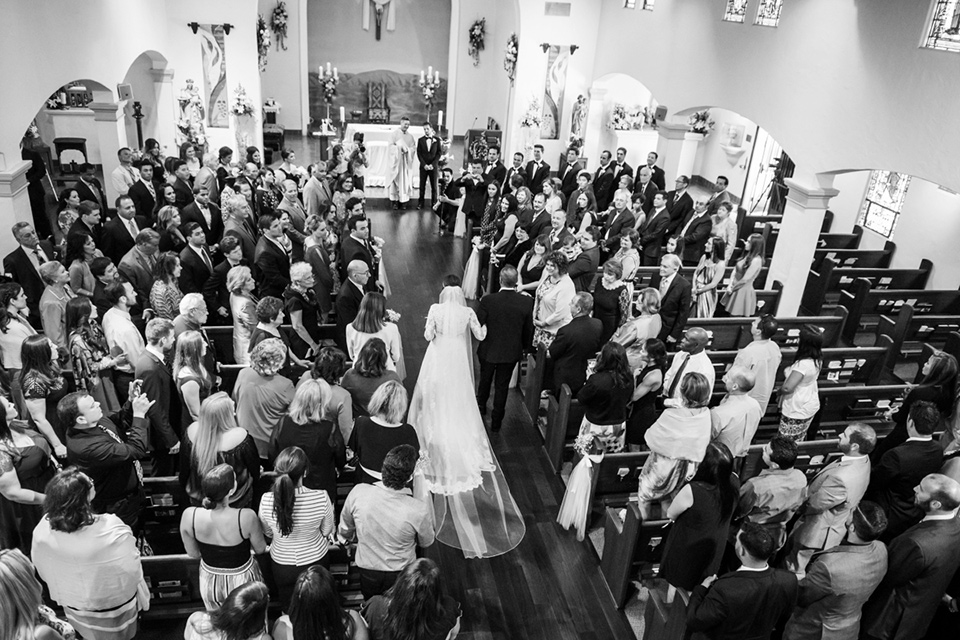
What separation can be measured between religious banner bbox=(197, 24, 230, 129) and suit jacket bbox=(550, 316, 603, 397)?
36.9ft

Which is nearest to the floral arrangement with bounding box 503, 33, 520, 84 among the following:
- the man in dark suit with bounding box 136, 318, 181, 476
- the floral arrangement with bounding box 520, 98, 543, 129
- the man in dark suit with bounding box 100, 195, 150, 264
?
the floral arrangement with bounding box 520, 98, 543, 129

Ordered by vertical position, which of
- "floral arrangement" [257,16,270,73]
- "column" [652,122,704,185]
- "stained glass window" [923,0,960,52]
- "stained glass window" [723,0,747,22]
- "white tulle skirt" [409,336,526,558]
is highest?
"stained glass window" [723,0,747,22]

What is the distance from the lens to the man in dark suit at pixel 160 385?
4855 millimetres

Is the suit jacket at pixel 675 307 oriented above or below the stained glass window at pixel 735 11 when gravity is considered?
below

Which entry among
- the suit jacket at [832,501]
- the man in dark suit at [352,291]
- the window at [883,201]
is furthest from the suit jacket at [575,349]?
the window at [883,201]

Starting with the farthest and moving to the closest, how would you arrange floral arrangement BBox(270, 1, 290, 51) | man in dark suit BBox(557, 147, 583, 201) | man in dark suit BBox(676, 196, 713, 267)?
floral arrangement BBox(270, 1, 290, 51), man in dark suit BBox(557, 147, 583, 201), man in dark suit BBox(676, 196, 713, 267)

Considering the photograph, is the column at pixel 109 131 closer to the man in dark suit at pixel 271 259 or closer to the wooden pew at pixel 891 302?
the man in dark suit at pixel 271 259

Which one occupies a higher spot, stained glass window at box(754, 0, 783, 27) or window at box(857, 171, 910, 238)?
stained glass window at box(754, 0, 783, 27)

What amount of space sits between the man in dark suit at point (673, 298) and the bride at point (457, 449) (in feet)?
6.41

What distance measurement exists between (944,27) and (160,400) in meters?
8.39

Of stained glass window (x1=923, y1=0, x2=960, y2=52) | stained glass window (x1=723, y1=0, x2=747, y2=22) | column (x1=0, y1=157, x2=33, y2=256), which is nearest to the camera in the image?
stained glass window (x1=923, y1=0, x2=960, y2=52)

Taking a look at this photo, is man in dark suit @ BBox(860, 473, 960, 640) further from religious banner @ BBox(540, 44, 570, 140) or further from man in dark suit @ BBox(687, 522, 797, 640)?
religious banner @ BBox(540, 44, 570, 140)

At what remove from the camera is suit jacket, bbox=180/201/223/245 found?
7.95m

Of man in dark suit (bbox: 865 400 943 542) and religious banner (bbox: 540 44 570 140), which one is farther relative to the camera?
religious banner (bbox: 540 44 570 140)
